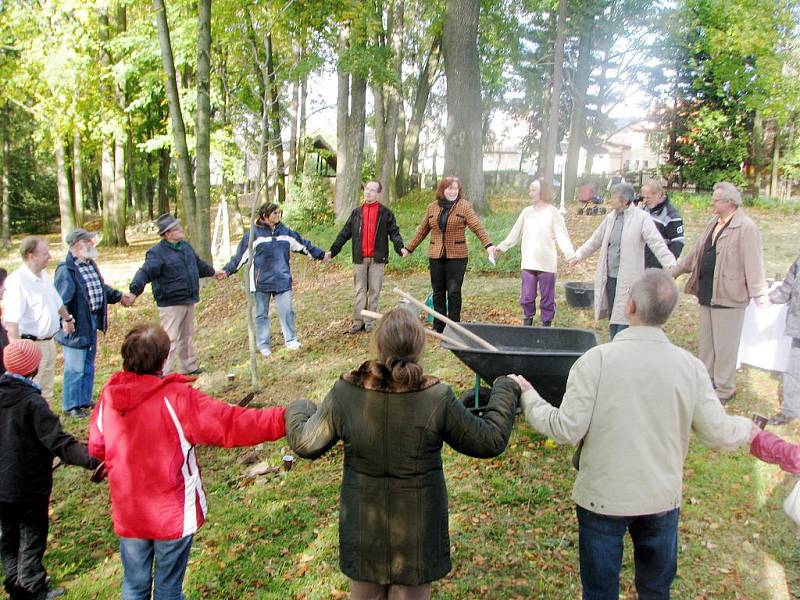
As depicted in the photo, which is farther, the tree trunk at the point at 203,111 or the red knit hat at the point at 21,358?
the tree trunk at the point at 203,111

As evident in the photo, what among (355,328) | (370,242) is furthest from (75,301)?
(355,328)

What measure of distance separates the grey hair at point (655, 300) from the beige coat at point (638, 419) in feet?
0.17

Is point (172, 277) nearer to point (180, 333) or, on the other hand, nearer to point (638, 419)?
point (180, 333)

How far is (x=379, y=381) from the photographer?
7.68ft

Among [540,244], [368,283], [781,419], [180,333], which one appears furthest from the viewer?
[368,283]

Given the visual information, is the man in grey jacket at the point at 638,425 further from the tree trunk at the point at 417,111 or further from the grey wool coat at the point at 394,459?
the tree trunk at the point at 417,111

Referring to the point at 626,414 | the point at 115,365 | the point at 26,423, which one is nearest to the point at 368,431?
the point at 626,414

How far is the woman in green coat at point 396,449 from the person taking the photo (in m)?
2.33

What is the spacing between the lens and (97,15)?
16.8 meters

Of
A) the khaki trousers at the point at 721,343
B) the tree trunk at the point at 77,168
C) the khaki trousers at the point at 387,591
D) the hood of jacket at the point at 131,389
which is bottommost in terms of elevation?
the khaki trousers at the point at 387,591

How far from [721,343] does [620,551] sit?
3.54 metres

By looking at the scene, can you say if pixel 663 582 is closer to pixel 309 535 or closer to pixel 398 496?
pixel 398 496

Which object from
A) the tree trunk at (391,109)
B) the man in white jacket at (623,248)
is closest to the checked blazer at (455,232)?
the man in white jacket at (623,248)

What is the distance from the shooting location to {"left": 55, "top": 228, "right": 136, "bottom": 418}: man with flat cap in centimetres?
602
